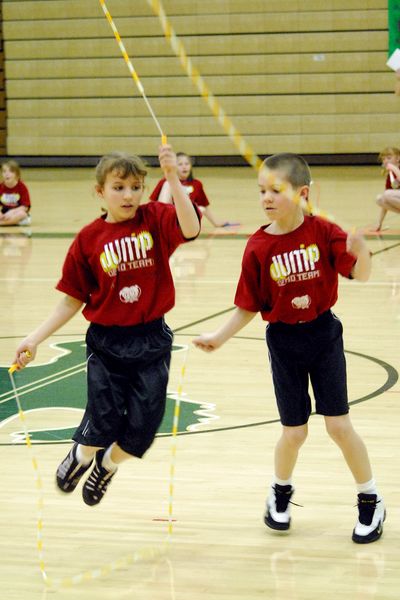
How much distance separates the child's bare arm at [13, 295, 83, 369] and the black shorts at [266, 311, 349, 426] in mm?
714

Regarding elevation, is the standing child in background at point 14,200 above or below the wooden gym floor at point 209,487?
below

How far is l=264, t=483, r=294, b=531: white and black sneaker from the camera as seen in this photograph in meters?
3.90

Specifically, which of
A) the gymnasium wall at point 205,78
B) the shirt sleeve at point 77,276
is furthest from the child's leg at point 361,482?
the gymnasium wall at point 205,78

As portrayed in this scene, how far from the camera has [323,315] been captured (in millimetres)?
3783

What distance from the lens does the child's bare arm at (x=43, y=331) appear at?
368 cm

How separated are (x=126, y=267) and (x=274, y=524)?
107 centimetres

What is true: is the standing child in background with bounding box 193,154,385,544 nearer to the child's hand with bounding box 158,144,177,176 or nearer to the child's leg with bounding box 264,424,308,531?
the child's leg with bounding box 264,424,308,531

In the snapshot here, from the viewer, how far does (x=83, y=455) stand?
12.8 ft

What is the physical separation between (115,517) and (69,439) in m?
1.14

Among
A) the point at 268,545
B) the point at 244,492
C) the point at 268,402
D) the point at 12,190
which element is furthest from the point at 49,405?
the point at 12,190

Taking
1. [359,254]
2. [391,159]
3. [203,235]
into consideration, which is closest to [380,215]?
[391,159]

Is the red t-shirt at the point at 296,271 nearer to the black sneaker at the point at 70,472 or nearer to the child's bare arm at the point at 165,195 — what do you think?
the black sneaker at the point at 70,472

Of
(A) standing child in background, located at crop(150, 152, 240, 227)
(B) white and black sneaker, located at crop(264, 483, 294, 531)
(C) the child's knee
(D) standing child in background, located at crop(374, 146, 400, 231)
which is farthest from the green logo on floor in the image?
(A) standing child in background, located at crop(150, 152, 240, 227)

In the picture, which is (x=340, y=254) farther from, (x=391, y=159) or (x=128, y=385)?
(x=391, y=159)
